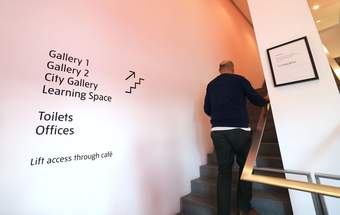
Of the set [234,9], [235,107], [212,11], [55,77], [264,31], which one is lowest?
[235,107]

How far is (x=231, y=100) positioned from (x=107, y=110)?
1.23m

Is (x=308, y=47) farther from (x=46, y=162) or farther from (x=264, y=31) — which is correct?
(x=46, y=162)

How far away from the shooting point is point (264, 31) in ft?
6.08

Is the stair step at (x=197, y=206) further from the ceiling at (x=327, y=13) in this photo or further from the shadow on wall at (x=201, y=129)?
the ceiling at (x=327, y=13)

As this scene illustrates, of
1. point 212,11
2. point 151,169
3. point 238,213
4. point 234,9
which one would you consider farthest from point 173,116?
point 234,9

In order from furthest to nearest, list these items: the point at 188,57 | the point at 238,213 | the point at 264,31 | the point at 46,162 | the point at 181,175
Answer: the point at 188,57 < the point at 181,175 < the point at 264,31 < the point at 238,213 < the point at 46,162

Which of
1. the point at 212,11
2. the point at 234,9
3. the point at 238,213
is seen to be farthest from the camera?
the point at 234,9

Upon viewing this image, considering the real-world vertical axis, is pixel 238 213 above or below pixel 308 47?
below

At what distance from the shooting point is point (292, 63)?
1.62m

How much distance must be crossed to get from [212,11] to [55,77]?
381cm

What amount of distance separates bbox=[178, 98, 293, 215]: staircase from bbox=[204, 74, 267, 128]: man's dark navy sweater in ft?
2.25

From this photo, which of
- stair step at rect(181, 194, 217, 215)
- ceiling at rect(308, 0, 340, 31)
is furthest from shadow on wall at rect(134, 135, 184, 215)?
ceiling at rect(308, 0, 340, 31)

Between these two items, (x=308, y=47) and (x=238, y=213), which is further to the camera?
(x=238, y=213)

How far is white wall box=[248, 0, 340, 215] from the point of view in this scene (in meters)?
1.40
